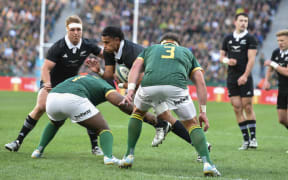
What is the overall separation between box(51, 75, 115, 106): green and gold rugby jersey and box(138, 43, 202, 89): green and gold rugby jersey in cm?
72

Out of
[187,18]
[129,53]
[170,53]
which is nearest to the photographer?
[170,53]

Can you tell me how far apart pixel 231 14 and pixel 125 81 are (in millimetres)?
27141

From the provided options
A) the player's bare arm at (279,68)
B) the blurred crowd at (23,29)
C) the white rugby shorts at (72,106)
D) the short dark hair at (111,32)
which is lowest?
the blurred crowd at (23,29)

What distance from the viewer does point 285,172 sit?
6.53m

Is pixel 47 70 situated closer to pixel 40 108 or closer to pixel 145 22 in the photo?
pixel 40 108

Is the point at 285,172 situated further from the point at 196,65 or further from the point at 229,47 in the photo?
the point at 229,47

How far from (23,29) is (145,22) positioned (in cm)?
875

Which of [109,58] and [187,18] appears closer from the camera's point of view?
[109,58]

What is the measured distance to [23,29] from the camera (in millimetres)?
34688

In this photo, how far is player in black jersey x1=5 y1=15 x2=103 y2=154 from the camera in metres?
8.09

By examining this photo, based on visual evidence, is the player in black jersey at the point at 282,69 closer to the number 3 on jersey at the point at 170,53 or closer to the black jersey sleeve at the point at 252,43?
the black jersey sleeve at the point at 252,43

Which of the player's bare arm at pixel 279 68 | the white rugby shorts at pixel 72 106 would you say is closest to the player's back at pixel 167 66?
the white rugby shorts at pixel 72 106

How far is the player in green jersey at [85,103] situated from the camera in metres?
6.53

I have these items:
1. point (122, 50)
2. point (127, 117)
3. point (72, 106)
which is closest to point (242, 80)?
point (122, 50)
